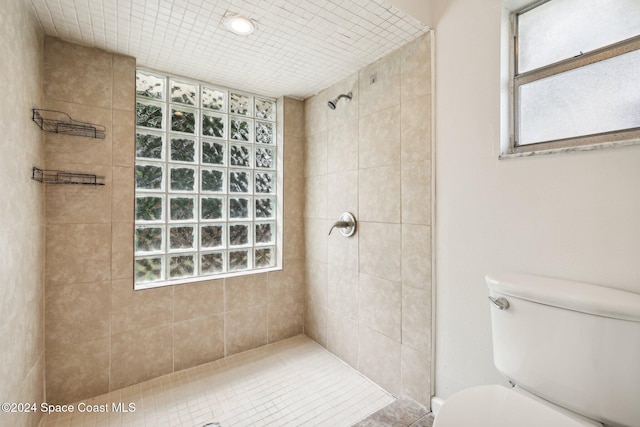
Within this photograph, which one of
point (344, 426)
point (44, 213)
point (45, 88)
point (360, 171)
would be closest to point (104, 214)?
point (44, 213)

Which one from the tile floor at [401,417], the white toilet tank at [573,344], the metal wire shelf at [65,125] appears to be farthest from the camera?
the metal wire shelf at [65,125]

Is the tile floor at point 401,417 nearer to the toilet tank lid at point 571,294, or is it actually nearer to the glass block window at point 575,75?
the toilet tank lid at point 571,294

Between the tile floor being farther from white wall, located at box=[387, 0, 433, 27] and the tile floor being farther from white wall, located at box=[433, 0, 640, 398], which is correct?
white wall, located at box=[387, 0, 433, 27]

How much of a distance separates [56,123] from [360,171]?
5.69 feet

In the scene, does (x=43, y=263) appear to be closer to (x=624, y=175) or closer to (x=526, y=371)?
(x=526, y=371)

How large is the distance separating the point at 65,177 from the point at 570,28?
2440 mm

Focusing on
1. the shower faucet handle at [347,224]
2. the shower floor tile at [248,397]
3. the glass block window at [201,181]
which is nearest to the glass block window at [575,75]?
the shower faucet handle at [347,224]

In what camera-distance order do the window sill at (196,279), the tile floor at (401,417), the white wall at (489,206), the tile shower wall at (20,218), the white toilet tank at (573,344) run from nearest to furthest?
the white toilet tank at (573,344)
the white wall at (489,206)
the tile shower wall at (20,218)
the tile floor at (401,417)
the window sill at (196,279)

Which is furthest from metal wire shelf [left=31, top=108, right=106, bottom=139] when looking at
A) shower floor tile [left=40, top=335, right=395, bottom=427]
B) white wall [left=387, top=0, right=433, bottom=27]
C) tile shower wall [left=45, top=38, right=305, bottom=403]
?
white wall [left=387, top=0, right=433, bottom=27]

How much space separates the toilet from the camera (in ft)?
2.65

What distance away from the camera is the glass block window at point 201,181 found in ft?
6.14

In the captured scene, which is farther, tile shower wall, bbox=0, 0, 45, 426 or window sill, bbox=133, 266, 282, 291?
window sill, bbox=133, 266, 282, 291

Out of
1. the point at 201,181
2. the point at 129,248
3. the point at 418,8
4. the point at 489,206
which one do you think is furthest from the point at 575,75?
the point at 129,248

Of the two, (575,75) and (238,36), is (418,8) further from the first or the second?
(238,36)
